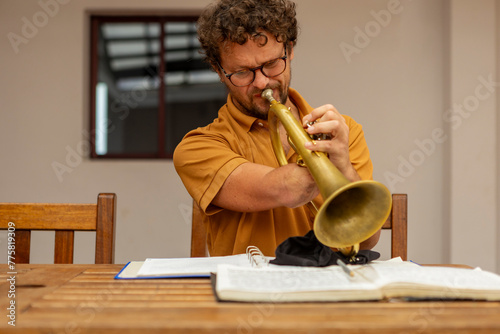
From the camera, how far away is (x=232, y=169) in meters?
1.31

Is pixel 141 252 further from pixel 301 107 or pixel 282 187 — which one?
pixel 282 187

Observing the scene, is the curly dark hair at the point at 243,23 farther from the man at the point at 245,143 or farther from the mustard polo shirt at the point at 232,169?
the mustard polo shirt at the point at 232,169

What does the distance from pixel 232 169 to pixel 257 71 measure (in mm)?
320

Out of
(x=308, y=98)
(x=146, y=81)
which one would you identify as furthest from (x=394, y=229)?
(x=146, y=81)

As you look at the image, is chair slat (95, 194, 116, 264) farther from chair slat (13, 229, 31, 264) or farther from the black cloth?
the black cloth

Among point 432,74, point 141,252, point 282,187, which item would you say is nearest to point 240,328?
point 282,187

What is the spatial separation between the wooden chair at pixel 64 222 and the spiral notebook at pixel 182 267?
0.29m

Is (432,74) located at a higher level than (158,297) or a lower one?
higher

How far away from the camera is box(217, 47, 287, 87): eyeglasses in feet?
4.72

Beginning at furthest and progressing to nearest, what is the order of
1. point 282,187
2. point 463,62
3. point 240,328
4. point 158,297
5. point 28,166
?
point 28,166, point 463,62, point 282,187, point 158,297, point 240,328

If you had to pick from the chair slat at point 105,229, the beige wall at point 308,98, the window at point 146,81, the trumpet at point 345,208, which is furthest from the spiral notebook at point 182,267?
the beige wall at point 308,98

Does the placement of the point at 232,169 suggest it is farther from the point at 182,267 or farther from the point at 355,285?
the point at 355,285

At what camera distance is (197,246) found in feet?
4.72

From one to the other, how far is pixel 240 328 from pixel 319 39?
2.84 metres
